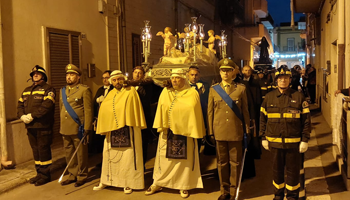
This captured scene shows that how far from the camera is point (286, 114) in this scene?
464cm

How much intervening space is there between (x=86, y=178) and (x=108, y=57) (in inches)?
189

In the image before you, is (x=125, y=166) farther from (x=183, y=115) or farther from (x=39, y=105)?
(x=39, y=105)

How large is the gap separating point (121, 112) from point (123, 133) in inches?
13.2

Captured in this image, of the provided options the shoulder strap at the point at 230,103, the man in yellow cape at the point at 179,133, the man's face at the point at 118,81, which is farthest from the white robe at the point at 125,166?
the shoulder strap at the point at 230,103

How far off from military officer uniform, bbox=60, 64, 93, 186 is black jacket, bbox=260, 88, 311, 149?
295cm

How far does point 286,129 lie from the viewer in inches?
183

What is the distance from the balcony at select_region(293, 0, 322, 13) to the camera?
442 inches

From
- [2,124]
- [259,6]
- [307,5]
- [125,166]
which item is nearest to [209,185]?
[125,166]

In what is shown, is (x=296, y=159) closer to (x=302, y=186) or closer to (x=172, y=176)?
(x=302, y=186)

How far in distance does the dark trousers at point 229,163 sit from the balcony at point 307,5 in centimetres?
753

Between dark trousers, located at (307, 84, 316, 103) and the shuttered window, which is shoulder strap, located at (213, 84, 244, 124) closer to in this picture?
the shuttered window

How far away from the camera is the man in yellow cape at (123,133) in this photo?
5.53 meters

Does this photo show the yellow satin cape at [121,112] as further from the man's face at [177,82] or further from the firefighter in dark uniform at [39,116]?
the firefighter in dark uniform at [39,116]

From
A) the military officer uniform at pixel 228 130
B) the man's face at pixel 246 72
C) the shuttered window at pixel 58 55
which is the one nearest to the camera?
the military officer uniform at pixel 228 130
